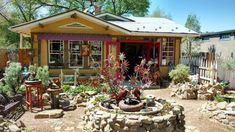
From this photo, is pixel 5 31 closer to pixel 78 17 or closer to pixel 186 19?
pixel 78 17

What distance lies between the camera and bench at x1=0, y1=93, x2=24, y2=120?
26.6 ft

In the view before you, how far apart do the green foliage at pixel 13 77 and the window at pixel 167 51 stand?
8619mm

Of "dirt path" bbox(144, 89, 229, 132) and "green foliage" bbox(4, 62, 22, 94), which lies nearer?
"dirt path" bbox(144, 89, 229, 132)

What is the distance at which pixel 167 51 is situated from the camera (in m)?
16.4

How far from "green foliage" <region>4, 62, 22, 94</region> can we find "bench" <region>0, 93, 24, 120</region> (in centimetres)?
114

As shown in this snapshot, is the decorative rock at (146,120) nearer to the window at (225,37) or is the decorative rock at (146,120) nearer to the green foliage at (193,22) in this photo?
the window at (225,37)

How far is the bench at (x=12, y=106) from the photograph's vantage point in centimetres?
810

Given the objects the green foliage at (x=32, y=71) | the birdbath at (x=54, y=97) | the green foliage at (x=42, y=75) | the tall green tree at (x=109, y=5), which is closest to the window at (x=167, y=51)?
the green foliage at (x=42, y=75)

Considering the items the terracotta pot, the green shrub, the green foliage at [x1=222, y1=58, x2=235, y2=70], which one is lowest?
the terracotta pot

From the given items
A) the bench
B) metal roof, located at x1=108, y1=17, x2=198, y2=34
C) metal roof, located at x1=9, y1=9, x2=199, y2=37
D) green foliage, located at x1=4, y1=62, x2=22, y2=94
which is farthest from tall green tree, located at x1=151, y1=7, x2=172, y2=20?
the bench

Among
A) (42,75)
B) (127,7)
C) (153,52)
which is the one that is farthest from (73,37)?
(127,7)

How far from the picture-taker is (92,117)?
7.04 meters

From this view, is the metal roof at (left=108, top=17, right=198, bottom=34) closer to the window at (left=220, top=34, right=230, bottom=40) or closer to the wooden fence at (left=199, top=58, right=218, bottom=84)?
the wooden fence at (left=199, top=58, right=218, bottom=84)

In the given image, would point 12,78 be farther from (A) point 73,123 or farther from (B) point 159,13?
(B) point 159,13
